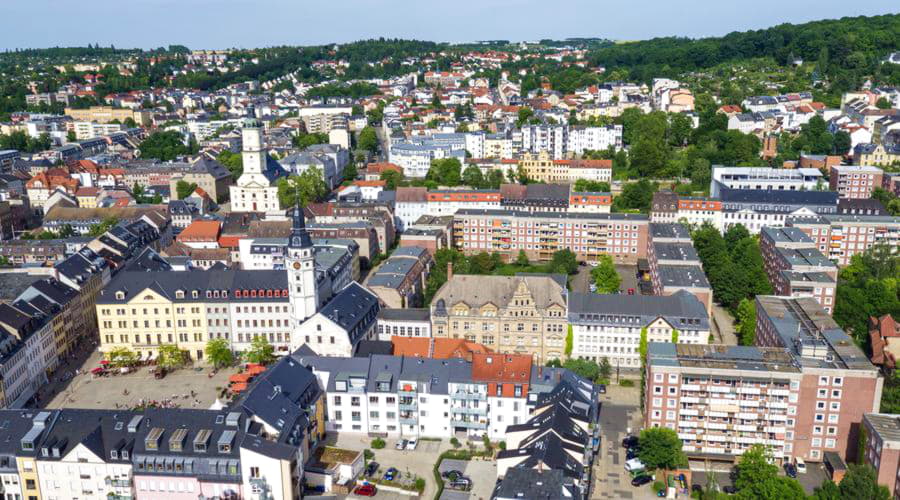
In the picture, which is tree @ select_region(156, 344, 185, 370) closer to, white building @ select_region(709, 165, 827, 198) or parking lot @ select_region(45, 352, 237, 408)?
parking lot @ select_region(45, 352, 237, 408)

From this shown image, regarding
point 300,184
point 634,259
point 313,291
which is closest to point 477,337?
point 313,291

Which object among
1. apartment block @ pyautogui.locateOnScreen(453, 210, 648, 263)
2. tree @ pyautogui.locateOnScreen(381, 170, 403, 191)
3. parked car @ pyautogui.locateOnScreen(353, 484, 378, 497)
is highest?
tree @ pyautogui.locateOnScreen(381, 170, 403, 191)

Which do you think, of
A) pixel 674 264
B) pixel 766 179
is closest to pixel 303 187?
pixel 674 264

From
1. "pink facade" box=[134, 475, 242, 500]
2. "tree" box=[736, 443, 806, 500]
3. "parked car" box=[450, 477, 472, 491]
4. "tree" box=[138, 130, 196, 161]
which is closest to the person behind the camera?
"pink facade" box=[134, 475, 242, 500]

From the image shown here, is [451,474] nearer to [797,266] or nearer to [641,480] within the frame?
[641,480]

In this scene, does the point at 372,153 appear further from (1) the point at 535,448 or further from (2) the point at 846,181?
(1) the point at 535,448

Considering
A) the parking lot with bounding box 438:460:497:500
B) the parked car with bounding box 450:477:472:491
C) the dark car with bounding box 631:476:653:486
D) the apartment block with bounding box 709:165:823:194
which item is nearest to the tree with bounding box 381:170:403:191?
the apartment block with bounding box 709:165:823:194
